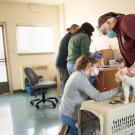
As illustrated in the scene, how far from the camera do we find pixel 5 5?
5121 mm

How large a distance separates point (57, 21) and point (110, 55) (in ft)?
8.58

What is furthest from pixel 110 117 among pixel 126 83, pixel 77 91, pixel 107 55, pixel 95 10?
pixel 95 10

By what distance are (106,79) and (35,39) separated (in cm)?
315

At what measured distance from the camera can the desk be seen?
2896 millimetres

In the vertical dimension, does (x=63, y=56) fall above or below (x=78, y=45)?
below

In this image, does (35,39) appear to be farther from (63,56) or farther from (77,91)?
(77,91)

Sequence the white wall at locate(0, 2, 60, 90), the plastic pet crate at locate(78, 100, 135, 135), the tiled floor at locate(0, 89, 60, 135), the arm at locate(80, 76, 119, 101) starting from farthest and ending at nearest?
the white wall at locate(0, 2, 60, 90), the tiled floor at locate(0, 89, 60, 135), the arm at locate(80, 76, 119, 101), the plastic pet crate at locate(78, 100, 135, 135)

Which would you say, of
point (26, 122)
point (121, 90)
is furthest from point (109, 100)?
point (26, 122)

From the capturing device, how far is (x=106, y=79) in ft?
9.67

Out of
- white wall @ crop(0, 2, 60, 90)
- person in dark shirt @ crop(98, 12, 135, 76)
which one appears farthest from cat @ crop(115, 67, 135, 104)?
white wall @ crop(0, 2, 60, 90)

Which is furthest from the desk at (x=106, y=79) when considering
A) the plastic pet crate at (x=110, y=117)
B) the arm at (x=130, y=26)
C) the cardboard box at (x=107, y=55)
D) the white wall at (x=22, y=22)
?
the white wall at (x=22, y=22)

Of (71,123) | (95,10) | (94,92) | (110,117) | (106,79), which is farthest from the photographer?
(95,10)

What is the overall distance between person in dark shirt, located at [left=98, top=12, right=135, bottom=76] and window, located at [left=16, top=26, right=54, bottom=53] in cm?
405

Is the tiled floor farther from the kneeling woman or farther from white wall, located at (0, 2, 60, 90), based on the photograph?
white wall, located at (0, 2, 60, 90)
